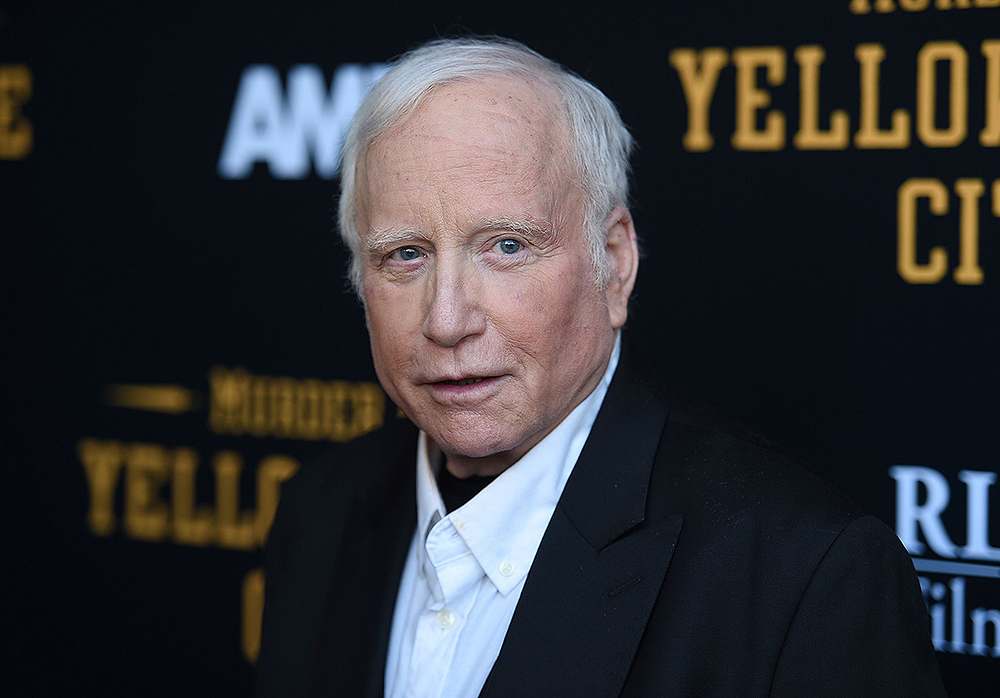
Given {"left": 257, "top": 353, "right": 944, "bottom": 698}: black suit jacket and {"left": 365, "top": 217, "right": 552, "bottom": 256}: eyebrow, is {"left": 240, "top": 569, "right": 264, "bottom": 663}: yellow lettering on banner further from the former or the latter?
{"left": 365, "top": 217, "right": 552, "bottom": 256}: eyebrow

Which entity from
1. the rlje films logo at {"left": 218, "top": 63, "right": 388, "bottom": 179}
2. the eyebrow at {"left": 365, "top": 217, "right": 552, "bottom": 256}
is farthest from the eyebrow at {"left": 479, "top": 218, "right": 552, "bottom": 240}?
the rlje films logo at {"left": 218, "top": 63, "right": 388, "bottom": 179}

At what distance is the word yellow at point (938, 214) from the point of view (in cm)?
176

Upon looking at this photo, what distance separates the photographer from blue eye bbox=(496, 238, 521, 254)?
4.39 ft

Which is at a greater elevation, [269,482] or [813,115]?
[813,115]

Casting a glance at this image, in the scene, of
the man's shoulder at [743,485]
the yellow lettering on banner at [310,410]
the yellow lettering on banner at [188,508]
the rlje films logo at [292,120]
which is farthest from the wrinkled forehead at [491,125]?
the yellow lettering on banner at [188,508]

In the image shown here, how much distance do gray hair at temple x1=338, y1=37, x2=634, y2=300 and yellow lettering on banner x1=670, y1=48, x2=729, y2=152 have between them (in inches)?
19.4

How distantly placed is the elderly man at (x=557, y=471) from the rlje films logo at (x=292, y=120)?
768 millimetres

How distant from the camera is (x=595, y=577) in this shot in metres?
1.33

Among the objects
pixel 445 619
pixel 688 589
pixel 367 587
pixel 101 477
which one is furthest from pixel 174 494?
pixel 688 589

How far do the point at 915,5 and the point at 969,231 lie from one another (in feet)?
1.24

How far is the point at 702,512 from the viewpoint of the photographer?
1321 mm

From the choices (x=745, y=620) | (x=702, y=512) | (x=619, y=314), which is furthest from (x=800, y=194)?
(x=745, y=620)

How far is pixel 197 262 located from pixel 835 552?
1.63 m

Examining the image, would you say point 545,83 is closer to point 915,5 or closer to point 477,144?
point 477,144
